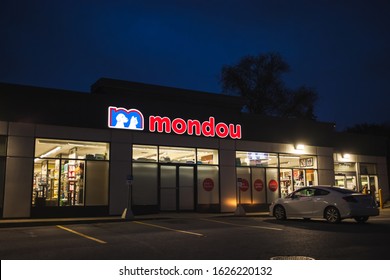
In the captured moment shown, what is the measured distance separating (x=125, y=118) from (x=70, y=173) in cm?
378

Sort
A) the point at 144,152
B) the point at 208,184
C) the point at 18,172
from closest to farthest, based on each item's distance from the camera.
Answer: the point at 18,172, the point at 144,152, the point at 208,184

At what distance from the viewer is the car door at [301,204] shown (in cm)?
1588

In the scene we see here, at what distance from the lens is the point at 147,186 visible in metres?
21.1

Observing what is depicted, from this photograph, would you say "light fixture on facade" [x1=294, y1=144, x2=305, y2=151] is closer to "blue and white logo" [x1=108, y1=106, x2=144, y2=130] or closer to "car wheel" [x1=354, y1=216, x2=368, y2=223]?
"blue and white logo" [x1=108, y1=106, x2=144, y2=130]

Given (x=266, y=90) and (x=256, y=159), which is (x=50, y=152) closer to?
(x=256, y=159)

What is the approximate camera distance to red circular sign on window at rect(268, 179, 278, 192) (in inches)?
978

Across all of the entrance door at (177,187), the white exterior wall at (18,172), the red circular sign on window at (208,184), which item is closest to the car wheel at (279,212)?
the red circular sign on window at (208,184)

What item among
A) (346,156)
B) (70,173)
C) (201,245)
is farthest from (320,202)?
(346,156)

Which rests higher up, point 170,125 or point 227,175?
point 170,125

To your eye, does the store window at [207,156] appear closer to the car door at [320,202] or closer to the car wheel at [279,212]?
the car wheel at [279,212]

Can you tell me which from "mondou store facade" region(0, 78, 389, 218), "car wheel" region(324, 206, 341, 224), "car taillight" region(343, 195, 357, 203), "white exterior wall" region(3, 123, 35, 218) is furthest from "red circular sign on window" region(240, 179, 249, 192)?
"white exterior wall" region(3, 123, 35, 218)

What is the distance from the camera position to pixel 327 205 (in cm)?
1523

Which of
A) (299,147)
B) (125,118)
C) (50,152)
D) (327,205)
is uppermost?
(125,118)

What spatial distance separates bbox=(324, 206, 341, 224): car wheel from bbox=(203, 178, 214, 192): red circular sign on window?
857 centimetres
